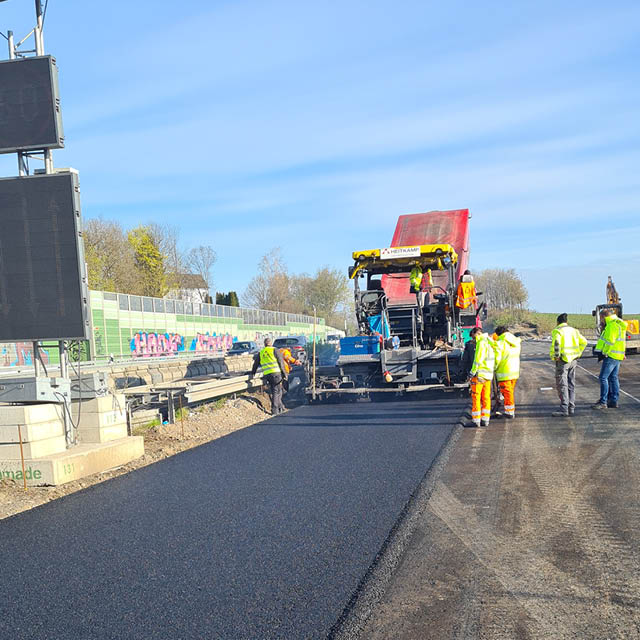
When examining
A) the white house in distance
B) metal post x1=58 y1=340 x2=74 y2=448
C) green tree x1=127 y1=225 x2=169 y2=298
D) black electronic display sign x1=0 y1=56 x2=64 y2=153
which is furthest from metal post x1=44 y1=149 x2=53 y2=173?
the white house in distance

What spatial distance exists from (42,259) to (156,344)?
2526 cm

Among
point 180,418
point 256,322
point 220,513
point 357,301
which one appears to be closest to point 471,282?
point 357,301

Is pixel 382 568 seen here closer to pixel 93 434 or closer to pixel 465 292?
pixel 93 434

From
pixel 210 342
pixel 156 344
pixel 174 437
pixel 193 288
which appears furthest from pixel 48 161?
pixel 193 288

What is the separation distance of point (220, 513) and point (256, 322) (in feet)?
139

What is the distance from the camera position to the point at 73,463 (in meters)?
7.49

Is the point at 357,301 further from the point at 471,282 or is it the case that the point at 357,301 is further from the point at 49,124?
the point at 49,124

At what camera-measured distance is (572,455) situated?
307 inches

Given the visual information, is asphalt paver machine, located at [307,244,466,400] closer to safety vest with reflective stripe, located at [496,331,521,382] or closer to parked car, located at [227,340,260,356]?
safety vest with reflective stripe, located at [496,331,521,382]

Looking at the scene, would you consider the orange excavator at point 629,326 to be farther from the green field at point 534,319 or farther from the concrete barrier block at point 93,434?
the green field at point 534,319

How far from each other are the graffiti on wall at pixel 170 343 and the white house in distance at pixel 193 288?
53.7ft

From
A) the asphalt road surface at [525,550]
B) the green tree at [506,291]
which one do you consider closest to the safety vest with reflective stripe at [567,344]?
the asphalt road surface at [525,550]

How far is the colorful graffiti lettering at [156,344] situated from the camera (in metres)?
30.4

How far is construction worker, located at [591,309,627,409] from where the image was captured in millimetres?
11250
